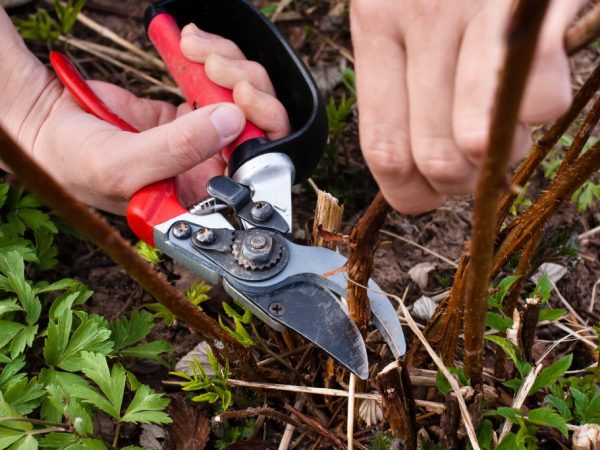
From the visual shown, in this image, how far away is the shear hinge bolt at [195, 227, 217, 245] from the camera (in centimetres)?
182

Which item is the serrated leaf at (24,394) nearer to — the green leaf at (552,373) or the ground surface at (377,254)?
the ground surface at (377,254)

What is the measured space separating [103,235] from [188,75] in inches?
54.9

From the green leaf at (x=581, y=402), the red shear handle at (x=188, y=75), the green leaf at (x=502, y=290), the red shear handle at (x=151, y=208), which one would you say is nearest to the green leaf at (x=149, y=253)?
the red shear handle at (x=151, y=208)

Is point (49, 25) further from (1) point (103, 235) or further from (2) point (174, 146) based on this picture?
(1) point (103, 235)

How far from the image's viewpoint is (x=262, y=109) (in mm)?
2188

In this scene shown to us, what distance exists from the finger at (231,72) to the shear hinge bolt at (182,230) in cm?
63

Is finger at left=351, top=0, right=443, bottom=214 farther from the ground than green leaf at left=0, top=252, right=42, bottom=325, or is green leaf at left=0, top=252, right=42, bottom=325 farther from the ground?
finger at left=351, top=0, right=443, bottom=214

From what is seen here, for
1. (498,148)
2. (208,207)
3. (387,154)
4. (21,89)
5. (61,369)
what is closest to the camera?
(498,148)

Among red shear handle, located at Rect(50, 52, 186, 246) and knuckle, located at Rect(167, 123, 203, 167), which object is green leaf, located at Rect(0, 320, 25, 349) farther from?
knuckle, located at Rect(167, 123, 203, 167)

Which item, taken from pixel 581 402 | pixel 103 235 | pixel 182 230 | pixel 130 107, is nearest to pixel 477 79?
pixel 103 235

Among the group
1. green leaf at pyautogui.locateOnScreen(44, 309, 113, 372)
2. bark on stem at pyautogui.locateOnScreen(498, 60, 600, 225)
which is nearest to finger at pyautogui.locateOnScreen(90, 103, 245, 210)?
green leaf at pyautogui.locateOnScreen(44, 309, 113, 372)

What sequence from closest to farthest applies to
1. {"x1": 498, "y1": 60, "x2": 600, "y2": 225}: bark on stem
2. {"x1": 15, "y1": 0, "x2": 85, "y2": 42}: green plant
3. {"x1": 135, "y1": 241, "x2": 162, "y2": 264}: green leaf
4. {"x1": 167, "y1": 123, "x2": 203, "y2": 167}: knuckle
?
{"x1": 498, "y1": 60, "x2": 600, "y2": 225}: bark on stem < {"x1": 167, "y1": 123, "x2": 203, "y2": 167}: knuckle < {"x1": 135, "y1": 241, "x2": 162, "y2": 264}: green leaf < {"x1": 15, "y1": 0, "x2": 85, "y2": 42}: green plant

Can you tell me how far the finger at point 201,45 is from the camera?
92.2 inches

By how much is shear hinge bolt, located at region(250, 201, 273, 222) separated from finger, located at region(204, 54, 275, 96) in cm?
57
